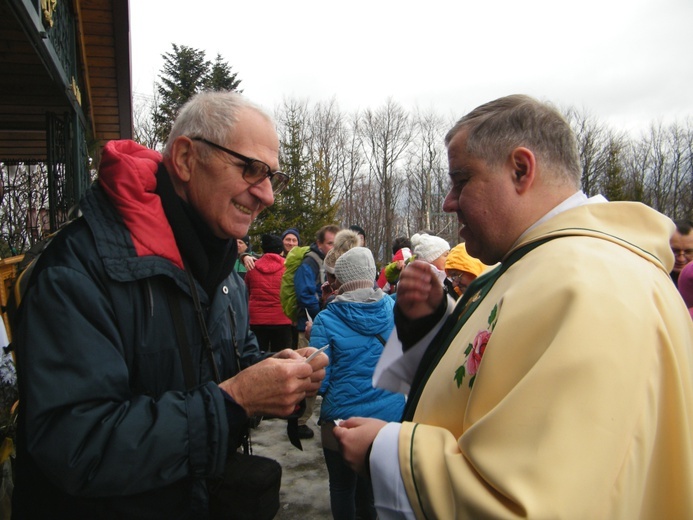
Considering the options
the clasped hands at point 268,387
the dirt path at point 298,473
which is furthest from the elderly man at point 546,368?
the dirt path at point 298,473

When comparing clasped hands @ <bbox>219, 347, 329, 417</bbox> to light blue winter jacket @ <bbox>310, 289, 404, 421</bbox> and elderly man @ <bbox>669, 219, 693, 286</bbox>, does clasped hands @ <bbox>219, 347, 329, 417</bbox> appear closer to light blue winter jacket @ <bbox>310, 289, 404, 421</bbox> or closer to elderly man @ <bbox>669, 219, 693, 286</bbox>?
light blue winter jacket @ <bbox>310, 289, 404, 421</bbox>

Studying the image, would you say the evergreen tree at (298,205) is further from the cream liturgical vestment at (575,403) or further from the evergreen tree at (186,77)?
the cream liturgical vestment at (575,403)

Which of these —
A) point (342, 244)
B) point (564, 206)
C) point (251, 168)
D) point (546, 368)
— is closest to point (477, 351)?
point (546, 368)

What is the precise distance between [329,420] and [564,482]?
2522 millimetres

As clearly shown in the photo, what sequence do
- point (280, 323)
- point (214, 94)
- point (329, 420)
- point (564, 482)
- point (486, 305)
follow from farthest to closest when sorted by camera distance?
point (280, 323), point (329, 420), point (214, 94), point (486, 305), point (564, 482)

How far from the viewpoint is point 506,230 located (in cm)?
155

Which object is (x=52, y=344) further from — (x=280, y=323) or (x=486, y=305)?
(x=280, y=323)

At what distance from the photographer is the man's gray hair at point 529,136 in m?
1.50

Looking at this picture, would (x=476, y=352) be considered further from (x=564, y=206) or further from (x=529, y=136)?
(x=529, y=136)

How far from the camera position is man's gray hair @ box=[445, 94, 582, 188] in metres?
1.50

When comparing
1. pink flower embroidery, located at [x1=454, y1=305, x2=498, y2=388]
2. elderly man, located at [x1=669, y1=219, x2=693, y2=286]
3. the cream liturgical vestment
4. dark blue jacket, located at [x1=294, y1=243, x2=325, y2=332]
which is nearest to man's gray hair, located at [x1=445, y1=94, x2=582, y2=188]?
the cream liturgical vestment

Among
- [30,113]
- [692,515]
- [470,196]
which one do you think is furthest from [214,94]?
[30,113]

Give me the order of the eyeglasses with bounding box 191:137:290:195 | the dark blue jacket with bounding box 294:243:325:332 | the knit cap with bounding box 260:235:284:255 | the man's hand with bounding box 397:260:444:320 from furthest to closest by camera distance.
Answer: the knit cap with bounding box 260:235:284:255 → the dark blue jacket with bounding box 294:243:325:332 → the man's hand with bounding box 397:260:444:320 → the eyeglasses with bounding box 191:137:290:195

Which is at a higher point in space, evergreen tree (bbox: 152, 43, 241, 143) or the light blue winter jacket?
evergreen tree (bbox: 152, 43, 241, 143)
